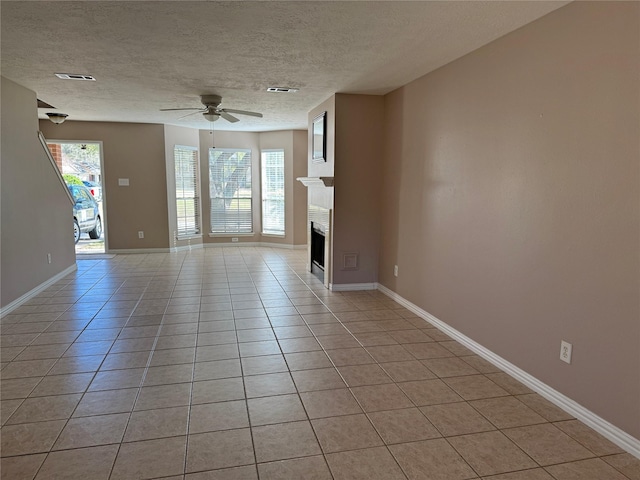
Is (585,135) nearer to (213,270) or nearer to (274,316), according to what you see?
(274,316)

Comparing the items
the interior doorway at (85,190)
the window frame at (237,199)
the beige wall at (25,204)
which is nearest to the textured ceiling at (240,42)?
the beige wall at (25,204)

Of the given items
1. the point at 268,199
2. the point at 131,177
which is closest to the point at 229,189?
the point at 268,199

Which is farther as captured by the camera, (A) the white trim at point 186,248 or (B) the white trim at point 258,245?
(B) the white trim at point 258,245

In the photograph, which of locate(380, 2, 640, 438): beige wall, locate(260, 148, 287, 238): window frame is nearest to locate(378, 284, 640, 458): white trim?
locate(380, 2, 640, 438): beige wall

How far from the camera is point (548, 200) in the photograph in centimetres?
248

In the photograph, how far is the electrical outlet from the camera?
237cm

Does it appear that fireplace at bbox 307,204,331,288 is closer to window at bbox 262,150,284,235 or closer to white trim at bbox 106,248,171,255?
window at bbox 262,150,284,235

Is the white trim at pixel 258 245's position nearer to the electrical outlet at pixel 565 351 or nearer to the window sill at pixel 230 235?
the window sill at pixel 230 235

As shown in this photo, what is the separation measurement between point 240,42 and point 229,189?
18.2ft

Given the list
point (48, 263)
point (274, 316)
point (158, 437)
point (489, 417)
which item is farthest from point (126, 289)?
point (489, 417)

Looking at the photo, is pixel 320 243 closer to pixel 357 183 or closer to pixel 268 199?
pixel 357 183

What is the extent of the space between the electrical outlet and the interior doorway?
24.0 ft

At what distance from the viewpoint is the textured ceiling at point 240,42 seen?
97.1 inches

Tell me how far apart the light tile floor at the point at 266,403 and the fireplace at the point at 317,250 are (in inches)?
62.5
